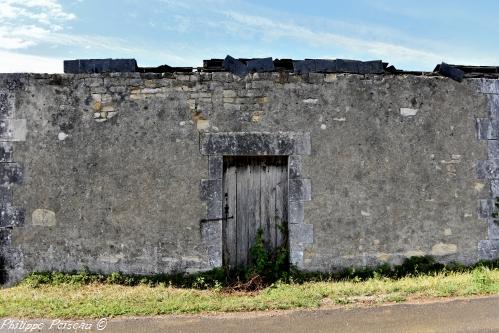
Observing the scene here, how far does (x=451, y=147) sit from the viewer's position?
7.35 metres

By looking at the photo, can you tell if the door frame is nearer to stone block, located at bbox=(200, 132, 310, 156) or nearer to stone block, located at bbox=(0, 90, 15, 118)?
stone block, located at bbox=(200, 132, 310, 156)

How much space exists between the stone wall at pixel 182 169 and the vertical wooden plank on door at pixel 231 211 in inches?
10.2

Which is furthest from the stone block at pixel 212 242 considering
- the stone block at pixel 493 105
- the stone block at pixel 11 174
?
the stone block at pixel 493 105

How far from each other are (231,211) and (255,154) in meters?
0.95

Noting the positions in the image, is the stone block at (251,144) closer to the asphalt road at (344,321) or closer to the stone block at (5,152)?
the asphalt road at (344,321)

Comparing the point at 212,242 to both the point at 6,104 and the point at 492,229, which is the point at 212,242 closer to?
the point at 6,104

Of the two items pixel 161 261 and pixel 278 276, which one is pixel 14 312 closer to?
pixel 161 261

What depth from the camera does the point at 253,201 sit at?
23.9 feet

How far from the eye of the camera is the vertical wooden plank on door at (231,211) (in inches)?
284

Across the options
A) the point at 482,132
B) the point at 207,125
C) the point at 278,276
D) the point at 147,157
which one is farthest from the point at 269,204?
the point at 482,132

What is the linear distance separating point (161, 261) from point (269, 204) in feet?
5.98

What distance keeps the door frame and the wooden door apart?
214 millimetres

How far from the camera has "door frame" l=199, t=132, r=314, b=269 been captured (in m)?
7.00

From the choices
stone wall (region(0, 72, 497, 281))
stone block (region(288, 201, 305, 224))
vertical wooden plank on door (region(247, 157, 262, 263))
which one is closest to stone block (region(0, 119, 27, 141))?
stone wall (region(0, 72, 497, 281))
